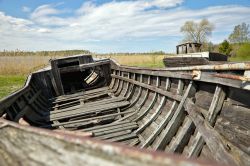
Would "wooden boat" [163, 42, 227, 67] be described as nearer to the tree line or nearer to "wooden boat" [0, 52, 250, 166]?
"wooden boat" [0, 52, 250, 166]

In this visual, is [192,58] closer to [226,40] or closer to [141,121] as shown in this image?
[141,121]

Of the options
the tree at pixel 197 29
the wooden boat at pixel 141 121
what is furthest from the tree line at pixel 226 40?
the wooden boat at pixel 141 121

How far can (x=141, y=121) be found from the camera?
19.6 feet

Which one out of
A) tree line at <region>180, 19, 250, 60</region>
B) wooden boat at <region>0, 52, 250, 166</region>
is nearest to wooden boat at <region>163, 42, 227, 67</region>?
wooden boat at <region>0, 52, 250, 166</region>

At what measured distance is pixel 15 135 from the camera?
1.48 m

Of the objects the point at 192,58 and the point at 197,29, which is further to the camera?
the point at 197,29

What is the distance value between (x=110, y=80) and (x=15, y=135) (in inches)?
367

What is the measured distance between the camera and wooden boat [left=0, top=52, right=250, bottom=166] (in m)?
1.13

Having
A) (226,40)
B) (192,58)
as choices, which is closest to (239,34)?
(226,40)

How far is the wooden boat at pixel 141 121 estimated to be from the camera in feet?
3.70

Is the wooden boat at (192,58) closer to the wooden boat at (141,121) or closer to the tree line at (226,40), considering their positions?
Answer: the wooden boat at (141,121)

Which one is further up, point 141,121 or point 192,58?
point 192,58

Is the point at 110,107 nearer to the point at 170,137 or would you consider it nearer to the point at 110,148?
the point at 170,137

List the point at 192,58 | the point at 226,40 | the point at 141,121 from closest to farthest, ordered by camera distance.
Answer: the point at 141,121 < the point at 192,58 < the point at 226,40
